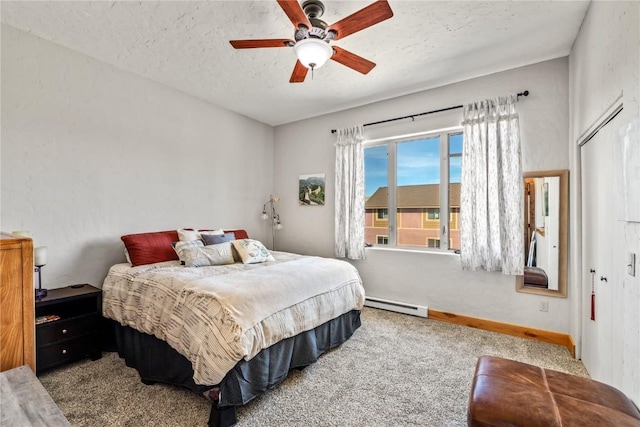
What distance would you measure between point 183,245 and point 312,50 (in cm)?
218

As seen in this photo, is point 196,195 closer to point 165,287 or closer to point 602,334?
point 165,287

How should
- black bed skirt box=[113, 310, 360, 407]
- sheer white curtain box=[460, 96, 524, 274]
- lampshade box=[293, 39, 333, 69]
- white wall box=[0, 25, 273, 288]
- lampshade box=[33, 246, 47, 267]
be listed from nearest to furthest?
black bed skirt box=[113, 310, 360, 407] < lampshade box=[293, 39, 333, 69] < lampshade box=[33, 246, 47, 267] < white wall box=[0, 25, 273, 288] < sheer white curtain box=[460, 96, 524, 274]

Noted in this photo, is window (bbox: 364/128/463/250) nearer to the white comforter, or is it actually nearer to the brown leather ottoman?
the white comforter

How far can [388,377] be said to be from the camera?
7.47 feet

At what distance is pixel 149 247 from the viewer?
2.96m

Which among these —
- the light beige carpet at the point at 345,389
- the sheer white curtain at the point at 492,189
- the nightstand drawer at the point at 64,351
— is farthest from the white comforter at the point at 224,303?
the sheer white curtain at the point at 492,189

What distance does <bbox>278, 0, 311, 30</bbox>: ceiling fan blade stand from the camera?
5.48 ft

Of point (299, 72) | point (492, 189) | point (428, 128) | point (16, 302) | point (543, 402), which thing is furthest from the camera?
point (428, 128)

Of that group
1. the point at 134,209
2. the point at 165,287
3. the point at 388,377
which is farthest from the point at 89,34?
the point at 388,377

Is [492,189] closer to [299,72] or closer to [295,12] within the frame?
[299,72]

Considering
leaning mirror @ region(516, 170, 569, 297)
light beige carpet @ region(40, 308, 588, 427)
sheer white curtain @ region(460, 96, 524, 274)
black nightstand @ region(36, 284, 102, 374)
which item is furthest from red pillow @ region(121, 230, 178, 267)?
leaning mirror @ region(516, 170, 569, 297)

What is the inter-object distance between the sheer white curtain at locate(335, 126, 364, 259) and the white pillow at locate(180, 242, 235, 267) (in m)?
1.58

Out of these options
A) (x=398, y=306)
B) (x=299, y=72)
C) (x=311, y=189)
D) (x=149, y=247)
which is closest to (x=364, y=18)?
(x=299, y=72)

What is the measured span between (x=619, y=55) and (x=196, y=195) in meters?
3.94
